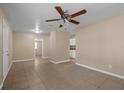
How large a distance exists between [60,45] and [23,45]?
301cm

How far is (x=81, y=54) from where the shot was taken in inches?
227

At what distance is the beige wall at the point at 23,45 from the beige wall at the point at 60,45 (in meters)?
2.24

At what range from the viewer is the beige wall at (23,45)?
716 centimetres

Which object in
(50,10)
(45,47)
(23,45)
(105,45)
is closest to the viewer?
(50,10)

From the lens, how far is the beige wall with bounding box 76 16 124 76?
12.0 feet

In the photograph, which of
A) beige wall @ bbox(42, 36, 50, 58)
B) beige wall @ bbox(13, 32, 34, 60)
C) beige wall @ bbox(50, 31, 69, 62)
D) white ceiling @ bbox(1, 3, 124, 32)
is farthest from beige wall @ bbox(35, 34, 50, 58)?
white ceiling @ bbox(1, 3, 124, 32)

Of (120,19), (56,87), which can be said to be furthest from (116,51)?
(56,87)

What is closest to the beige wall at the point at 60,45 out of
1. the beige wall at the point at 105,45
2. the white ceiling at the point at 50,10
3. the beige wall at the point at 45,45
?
the beige wall at the point at 105,45

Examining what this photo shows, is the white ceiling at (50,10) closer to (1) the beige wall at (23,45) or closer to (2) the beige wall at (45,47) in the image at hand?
(1) the beige wall at (23,45)

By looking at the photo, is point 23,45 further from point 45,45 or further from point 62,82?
→ point 62,82

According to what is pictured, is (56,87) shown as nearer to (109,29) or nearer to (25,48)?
(109,29)

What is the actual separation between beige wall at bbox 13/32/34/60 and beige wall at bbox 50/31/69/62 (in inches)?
88.1

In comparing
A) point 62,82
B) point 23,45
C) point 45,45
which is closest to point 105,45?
point 62,82

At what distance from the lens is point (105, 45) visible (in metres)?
4.18
